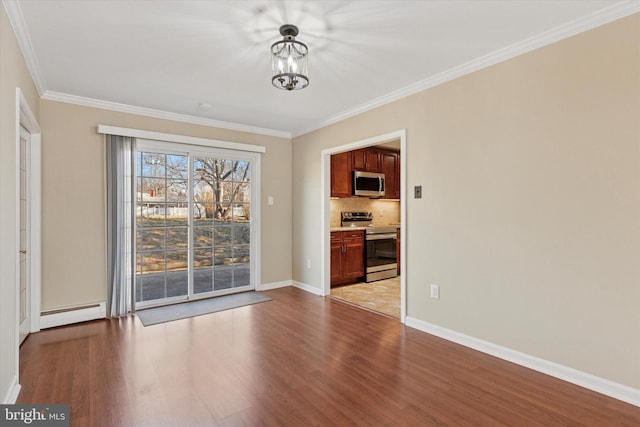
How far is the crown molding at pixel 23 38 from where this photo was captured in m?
2.01

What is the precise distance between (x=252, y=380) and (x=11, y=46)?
2879mm

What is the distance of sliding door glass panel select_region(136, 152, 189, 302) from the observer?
4117mm

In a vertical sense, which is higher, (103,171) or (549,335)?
(103,171)

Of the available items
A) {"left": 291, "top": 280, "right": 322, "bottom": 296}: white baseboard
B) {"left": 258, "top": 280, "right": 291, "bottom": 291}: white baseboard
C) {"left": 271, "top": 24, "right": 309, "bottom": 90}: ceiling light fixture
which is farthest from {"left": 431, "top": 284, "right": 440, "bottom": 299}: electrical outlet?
{"left": 258, "top": 280, "right": 291, "bottom": 291}: white baseboard

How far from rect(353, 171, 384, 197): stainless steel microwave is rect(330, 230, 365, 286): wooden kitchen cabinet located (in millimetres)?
762

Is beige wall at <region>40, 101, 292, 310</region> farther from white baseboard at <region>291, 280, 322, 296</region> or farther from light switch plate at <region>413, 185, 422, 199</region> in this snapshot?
light switch plate at <region>413, 185, 422, 199</region>

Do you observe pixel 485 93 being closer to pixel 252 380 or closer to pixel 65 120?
pixel 252 380

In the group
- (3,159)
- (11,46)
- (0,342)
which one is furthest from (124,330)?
(11,46)

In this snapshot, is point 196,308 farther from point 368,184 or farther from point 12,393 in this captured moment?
point 368,184

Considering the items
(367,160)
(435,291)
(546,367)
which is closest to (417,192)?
(435,291)

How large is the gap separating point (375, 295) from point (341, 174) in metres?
2.12

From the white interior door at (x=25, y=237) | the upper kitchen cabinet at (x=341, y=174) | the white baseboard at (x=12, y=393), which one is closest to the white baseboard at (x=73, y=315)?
the white interior door at (x=25, y=237)

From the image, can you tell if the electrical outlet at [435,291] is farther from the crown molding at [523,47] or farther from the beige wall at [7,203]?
the beige wall at [7,203]

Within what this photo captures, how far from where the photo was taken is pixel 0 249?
1.83 metres
